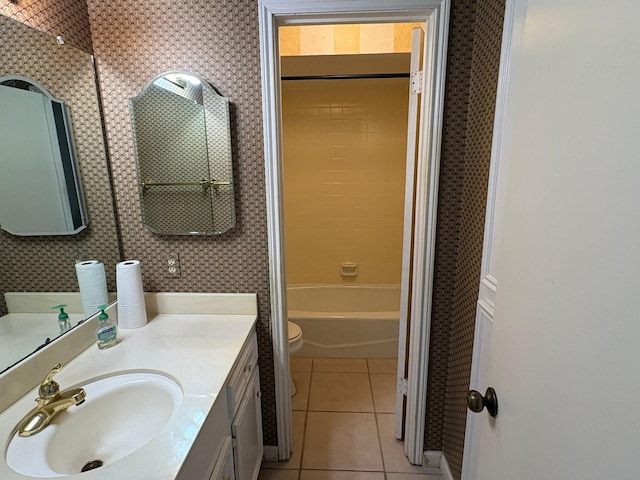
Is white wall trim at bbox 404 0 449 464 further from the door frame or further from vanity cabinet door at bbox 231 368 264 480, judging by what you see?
vanity cabinet door at bbox 231 368 264 480

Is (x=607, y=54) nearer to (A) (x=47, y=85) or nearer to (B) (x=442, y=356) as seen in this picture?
(B) (x=442, y=356)

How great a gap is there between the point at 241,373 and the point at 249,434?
33cm

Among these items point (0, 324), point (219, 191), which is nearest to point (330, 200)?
point (219, 191)

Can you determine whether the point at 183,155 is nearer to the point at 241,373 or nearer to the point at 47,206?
the point at 47,206

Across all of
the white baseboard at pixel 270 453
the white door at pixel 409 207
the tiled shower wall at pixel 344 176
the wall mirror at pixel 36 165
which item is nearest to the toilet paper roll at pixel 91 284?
the wall mirror at pixel 36 165

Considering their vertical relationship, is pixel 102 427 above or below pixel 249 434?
above

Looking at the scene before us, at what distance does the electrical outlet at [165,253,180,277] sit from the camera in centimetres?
143

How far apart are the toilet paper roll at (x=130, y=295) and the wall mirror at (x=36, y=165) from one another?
0.23m

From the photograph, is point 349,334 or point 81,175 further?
point 349,334

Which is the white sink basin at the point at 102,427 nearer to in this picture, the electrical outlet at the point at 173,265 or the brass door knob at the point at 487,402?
the electrical outlet at the point at 173,265

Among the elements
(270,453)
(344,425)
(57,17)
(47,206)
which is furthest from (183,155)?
(344,425)

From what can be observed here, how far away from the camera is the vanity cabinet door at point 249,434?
1.17 meters

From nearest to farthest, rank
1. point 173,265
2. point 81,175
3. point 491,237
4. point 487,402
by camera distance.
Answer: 1. point 487,402
2. point 491,237
3. point 81,175
4. point 173,265

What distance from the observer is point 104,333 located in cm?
118
